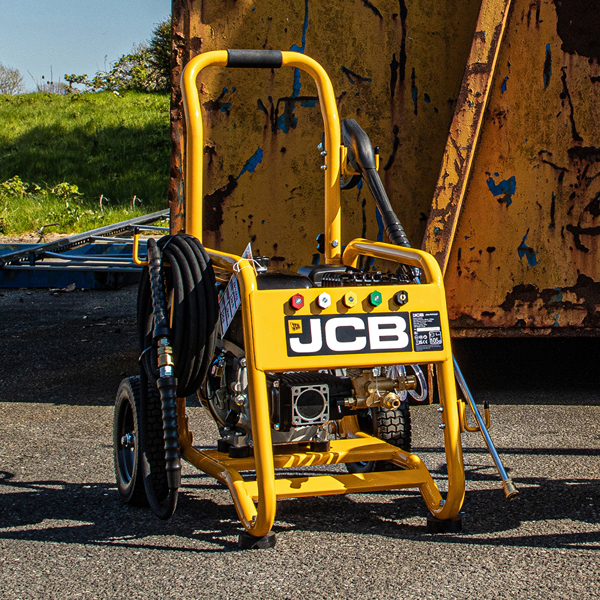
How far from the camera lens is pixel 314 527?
2875mm

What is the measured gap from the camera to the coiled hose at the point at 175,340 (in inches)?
104

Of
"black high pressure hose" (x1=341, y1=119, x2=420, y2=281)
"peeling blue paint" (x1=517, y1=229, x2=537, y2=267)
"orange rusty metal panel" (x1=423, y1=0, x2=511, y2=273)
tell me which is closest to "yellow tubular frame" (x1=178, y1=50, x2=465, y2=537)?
"black high pressure hose" (x1=341, y1=119, x2=420, y2=281)

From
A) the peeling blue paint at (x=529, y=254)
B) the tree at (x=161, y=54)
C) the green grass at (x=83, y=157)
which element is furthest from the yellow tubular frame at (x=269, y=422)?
the tree at (x=161, y=54)

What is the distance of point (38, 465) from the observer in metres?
3.66

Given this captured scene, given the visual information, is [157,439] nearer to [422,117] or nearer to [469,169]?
[469,169]

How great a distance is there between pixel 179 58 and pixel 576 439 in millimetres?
3046

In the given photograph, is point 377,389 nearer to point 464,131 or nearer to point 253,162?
point 464,131

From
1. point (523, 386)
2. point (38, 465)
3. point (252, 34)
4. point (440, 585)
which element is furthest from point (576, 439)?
point (252, 34)

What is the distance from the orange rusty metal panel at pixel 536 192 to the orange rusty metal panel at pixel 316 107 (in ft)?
1.21

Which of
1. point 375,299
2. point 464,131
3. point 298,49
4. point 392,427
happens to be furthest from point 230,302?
point 298,49

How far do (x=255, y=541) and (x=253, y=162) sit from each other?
2856 millimetres

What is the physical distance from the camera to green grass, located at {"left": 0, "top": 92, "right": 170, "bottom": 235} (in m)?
15.6

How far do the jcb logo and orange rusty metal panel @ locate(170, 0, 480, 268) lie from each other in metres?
2.36

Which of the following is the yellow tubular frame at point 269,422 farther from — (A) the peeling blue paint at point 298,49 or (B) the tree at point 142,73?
(B) the tree at point 142,73
